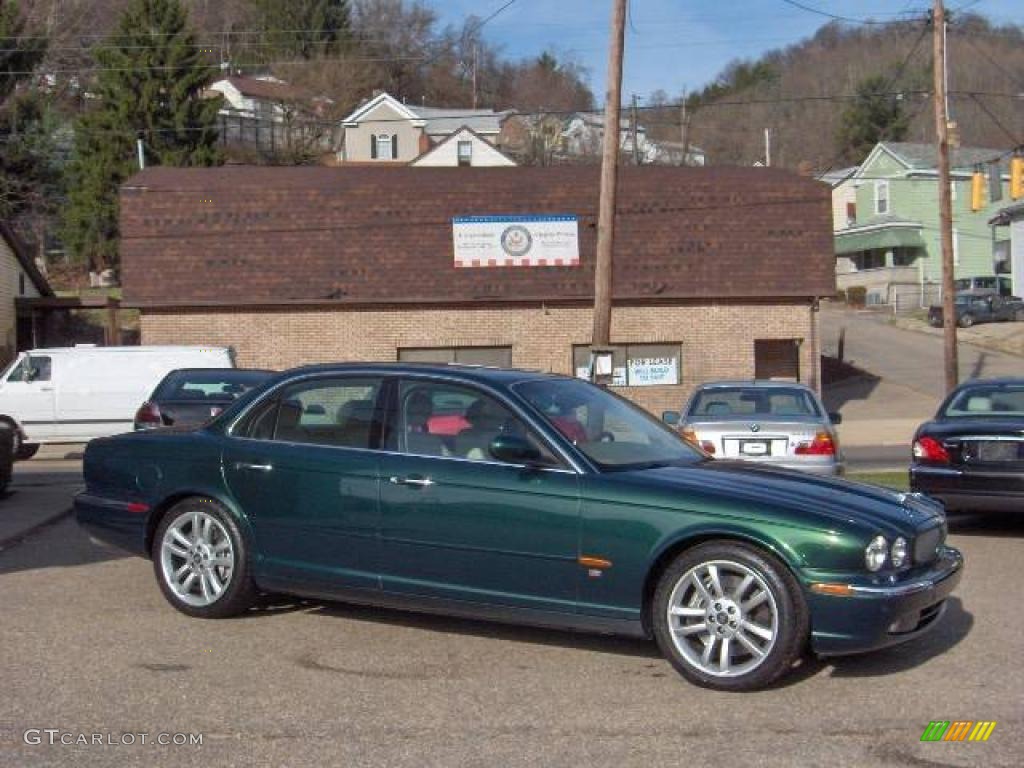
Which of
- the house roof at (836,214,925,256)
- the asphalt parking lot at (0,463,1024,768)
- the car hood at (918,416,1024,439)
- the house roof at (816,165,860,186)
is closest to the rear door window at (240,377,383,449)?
the asphalt parking lot at (0,463,1024,768)

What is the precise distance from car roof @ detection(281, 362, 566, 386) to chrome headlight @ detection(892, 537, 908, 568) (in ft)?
A: 7.44

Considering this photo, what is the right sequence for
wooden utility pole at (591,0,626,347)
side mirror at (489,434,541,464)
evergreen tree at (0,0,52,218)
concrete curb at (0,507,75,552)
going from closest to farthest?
side mirror at (489,434,541,464)
concrete curb at (0,507,75,552)
wooden utility pole at (591,0,626,347)
evergreen tree at (0,0,52,218)

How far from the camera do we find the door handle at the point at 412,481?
6.84 m

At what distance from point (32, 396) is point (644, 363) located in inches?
596

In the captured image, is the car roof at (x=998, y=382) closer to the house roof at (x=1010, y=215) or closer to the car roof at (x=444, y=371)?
the car roof at (x=444, y=371)

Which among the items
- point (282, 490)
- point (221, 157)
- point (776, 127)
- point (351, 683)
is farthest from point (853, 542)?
point (776, 127)

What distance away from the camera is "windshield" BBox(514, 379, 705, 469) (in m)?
6.84

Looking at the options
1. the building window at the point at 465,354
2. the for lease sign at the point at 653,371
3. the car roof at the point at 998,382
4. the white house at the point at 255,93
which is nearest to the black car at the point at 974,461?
the car roof at the point at 998,382

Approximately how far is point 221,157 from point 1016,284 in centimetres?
3539

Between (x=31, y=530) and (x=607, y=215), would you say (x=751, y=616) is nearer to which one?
(x=31, y=530)

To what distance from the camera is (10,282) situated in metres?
36.4

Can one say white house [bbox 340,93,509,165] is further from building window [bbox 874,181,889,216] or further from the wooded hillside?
building window [bbox 874,181,889,216]

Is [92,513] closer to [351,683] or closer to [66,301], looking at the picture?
[351,683]

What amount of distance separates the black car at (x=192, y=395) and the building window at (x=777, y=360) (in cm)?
1766
